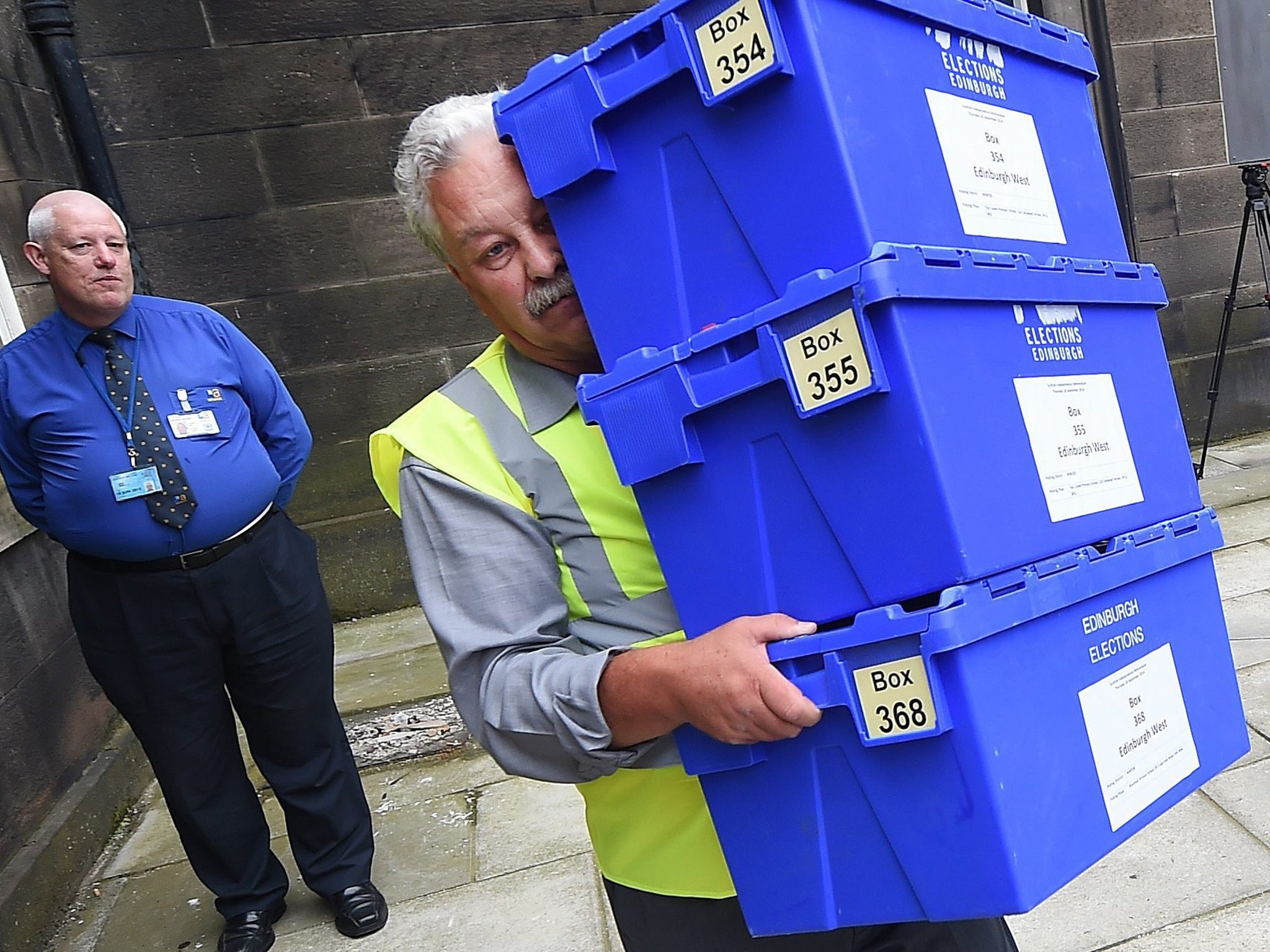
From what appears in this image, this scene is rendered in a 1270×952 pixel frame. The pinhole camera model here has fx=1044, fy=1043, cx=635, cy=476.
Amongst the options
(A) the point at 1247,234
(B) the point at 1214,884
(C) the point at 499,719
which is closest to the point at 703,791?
(C) the point at 499,719

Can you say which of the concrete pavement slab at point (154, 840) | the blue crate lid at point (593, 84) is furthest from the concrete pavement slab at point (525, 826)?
the blue crate lid at point (593, 84)

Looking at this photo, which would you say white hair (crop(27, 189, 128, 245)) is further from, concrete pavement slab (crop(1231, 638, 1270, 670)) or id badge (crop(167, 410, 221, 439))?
concrete pavement slab (crop(1231, 638, 1270, 670))

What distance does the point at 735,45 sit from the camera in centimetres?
96

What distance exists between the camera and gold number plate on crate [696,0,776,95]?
942 millimetres

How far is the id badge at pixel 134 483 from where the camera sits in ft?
8.34

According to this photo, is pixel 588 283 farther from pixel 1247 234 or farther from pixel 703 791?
pixel 1247 234

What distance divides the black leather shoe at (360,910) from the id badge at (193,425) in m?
1.25

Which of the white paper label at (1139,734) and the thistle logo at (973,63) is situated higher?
the thistle logo at (973,63)

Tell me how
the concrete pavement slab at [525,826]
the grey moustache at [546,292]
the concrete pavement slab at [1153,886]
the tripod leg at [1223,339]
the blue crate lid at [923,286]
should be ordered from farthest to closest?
the tripod leg at [1223,339] → the concrete pavement slab at [525,826] → the concrete pavement slab at [1153,886] → the grey moustache at [546,292] → the blue crate lid at [923,286]

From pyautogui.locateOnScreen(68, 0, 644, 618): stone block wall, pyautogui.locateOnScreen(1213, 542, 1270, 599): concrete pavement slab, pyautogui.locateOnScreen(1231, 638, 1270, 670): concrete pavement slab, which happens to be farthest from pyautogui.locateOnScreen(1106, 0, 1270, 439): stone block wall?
pyautogui.locateOnScreen(68, 0, 644, 618): stone block wall

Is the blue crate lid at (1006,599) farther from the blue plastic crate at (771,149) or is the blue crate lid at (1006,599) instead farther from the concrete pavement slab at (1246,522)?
the concrete pavement slab at (1246,522)

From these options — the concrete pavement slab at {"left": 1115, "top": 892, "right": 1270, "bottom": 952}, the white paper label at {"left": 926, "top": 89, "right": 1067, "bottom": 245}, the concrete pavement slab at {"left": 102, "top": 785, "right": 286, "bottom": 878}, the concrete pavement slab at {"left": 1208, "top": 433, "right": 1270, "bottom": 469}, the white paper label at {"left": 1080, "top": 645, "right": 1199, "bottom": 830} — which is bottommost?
the concrete pavement slab at {"left": 1115, "top": 892, "right": 1270, "bottom": 952}

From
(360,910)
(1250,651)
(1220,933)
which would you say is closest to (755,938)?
(1220,933)

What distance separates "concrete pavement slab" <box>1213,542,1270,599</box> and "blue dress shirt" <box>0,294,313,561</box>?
3.34 meters
